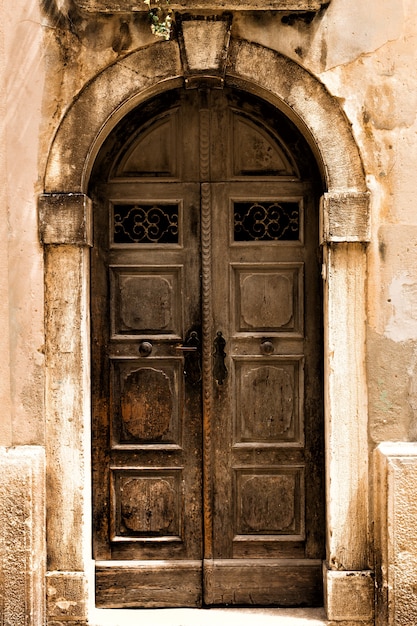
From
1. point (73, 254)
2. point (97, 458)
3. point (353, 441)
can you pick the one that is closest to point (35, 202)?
point (73, 254)

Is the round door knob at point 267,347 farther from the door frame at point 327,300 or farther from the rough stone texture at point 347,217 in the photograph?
the rough stone texture at point 347,217

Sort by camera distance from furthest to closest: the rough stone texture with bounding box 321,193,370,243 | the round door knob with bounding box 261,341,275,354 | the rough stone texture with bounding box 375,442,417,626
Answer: the round door knob with bounding box 261,341,275,354, the rough stone texture with bounding box 321,193,370,243, the rough stone texture with bounding box 375,442,417,626

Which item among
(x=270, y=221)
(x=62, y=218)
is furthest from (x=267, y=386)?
(x=62, y=218)

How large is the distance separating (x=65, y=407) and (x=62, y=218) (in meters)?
1.05

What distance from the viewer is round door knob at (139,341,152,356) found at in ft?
14.0

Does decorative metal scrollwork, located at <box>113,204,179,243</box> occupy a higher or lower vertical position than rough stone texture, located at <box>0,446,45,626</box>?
higher

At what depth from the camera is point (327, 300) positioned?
4047mm

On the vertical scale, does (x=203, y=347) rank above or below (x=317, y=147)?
below

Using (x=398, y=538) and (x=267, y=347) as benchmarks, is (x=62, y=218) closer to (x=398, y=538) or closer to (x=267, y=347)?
(x=267, y=347)

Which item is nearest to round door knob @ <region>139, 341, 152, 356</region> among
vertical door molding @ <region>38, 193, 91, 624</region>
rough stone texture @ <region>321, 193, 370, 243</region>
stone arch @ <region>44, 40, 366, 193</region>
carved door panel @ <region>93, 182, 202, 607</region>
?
carved door panel @ <region>93, 182, 202, 607</region>

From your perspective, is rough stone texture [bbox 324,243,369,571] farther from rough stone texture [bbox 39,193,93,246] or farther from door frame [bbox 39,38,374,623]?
rough stone texture [bbox 39,193,93,246]

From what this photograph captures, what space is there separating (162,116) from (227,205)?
0.66 metres

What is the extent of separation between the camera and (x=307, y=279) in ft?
14.1

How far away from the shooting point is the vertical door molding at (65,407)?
400 centimetres
